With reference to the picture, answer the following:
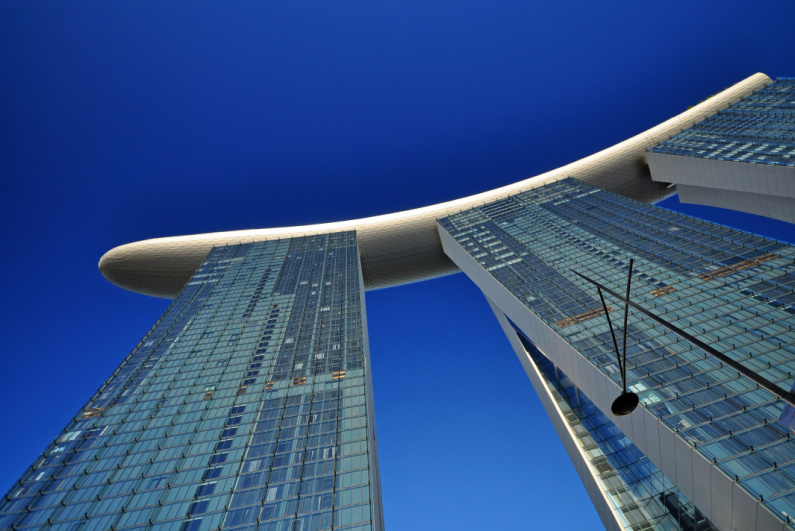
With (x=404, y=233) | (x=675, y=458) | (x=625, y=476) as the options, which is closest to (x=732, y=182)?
(x=625, y=476)

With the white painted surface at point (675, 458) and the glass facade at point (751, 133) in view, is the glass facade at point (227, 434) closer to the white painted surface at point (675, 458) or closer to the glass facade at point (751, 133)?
the white painted surface at point (675, 458)

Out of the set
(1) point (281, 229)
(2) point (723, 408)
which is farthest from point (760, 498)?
(1) point (281, 229)

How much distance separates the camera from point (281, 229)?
7088 centimetres

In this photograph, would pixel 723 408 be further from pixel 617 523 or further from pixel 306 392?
pixel 306 392

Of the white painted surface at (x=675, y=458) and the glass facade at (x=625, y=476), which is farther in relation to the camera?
the glass facade at (x=625, y=476)

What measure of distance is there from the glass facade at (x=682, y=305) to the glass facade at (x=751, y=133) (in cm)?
1100

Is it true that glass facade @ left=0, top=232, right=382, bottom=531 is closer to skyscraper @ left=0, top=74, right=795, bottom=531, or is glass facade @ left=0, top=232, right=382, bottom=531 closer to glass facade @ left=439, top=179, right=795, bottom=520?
skyscraper @ left=0, top=74, right=795, bottom=531

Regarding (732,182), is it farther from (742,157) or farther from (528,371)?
(528,371)

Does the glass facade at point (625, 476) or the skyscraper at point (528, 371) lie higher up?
the skyscraper at point (528, 371)

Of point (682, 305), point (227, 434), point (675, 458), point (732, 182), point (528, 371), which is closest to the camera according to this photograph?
point (675, 458)

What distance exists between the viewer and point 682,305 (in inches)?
1328

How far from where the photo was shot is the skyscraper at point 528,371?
24219mm

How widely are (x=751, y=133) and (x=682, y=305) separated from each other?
118 ft

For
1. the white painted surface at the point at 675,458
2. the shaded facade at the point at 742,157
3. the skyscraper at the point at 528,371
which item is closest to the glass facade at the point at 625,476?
the skyscraper at the point at 528,371
